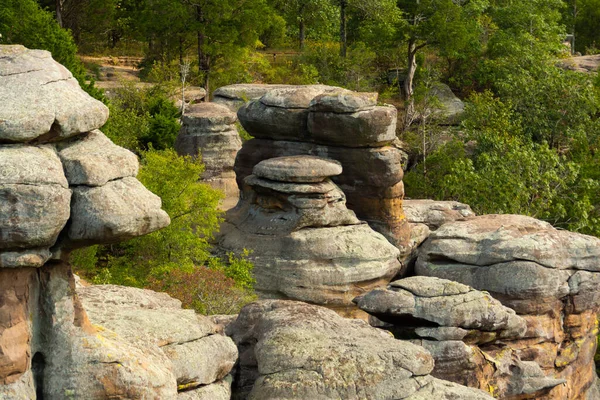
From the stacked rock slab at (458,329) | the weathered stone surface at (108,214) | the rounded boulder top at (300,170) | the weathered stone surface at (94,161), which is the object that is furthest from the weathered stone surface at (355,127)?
the weathered stone surface at (108,214)

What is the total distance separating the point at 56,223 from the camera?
1467cm

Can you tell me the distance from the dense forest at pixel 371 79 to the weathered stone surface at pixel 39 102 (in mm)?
14101

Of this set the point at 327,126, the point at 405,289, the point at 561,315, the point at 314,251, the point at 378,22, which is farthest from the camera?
the point at 378,22

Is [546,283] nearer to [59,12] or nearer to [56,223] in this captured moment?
[56,223]

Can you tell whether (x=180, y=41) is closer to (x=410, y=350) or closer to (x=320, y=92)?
(x=320, y=92)

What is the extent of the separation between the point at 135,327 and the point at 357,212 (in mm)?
21141

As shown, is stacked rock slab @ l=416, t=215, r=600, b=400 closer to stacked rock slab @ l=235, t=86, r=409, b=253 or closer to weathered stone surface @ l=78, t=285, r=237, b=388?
stacked rock slab @ l=235, t=86, r=409, b=253

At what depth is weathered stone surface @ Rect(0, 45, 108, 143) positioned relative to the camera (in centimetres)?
1479

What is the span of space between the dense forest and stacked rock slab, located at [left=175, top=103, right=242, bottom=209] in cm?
278

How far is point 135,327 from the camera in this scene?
58.5 ft

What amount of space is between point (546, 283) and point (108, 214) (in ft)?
67.2

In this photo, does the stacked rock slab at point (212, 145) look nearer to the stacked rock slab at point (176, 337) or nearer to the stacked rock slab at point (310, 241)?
the stacked rock slab at point (310, 241)

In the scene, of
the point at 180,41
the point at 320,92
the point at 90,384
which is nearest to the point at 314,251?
the point at 320,92

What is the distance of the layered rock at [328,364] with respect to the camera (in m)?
18.8
